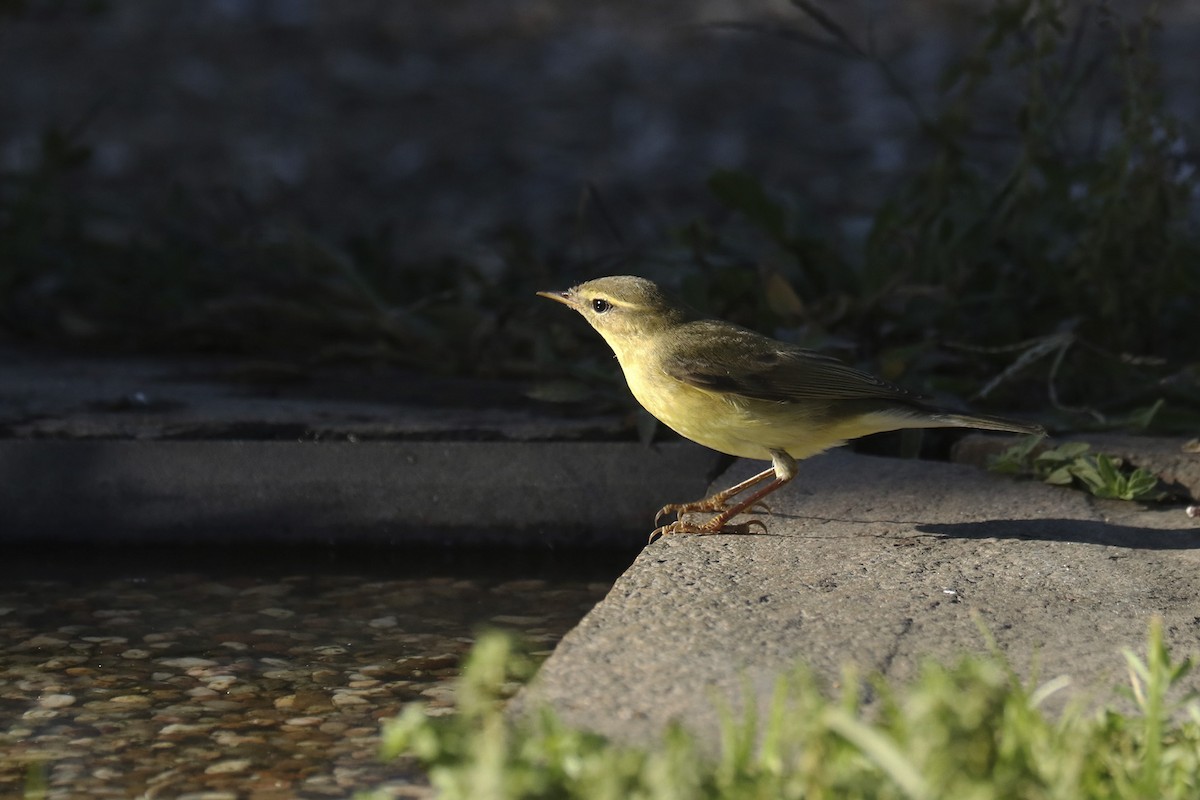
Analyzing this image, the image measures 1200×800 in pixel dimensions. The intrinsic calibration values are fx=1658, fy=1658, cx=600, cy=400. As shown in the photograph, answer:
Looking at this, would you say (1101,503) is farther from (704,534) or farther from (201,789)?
(201,789)

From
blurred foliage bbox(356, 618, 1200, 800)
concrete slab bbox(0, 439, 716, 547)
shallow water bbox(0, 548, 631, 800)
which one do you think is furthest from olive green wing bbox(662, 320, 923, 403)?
blurred foliage bbox(356, 618, 1200, 800)

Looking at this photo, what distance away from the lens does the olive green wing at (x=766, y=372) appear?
3.62 meters

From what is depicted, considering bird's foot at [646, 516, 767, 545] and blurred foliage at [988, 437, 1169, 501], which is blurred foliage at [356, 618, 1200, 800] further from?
blurred foliage at [988, 437, 1169, 501]

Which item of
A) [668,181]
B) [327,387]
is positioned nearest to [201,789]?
[327,387]

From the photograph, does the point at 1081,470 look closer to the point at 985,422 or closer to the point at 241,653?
the point at 985,422

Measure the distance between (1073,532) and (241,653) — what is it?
5.72 feet

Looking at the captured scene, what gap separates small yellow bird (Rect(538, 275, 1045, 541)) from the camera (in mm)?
3592

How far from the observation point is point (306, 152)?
9.46 meters

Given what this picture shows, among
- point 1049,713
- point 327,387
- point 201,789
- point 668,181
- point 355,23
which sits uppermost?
point 355,23

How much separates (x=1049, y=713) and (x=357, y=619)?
168 cm

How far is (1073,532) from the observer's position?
3498 mm

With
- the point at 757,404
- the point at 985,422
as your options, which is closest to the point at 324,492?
the point at 757,404

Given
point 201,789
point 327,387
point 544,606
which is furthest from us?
point 327,387

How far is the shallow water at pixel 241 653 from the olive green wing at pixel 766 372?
22.3 inches
